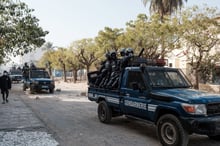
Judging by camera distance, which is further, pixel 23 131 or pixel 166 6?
pixel 166 6

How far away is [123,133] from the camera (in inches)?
359

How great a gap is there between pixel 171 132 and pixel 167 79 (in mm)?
1903

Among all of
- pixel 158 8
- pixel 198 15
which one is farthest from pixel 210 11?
pixel 158 8

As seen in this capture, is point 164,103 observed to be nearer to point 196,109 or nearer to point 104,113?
point 196,109

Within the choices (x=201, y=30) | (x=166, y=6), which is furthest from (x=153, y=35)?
(x=166, y=6)

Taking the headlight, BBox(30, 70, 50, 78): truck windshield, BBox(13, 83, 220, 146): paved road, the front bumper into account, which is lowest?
BBox(13, 83, 220, 146): paved road

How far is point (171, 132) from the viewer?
7375mm

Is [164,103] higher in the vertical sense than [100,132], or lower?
higher

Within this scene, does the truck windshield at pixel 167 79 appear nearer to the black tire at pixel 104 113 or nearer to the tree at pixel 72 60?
the black tire at pixel 104 113

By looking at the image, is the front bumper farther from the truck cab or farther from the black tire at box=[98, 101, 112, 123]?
the truck cab

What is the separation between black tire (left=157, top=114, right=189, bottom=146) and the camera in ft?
23.0

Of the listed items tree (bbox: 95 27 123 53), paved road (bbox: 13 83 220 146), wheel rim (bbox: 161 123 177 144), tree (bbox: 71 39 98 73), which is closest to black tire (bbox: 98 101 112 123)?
paved road (bbox: 13 83 220 146)

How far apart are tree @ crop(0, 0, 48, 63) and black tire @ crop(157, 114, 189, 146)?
9.23 meters

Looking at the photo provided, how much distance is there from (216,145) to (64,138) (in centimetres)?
401
